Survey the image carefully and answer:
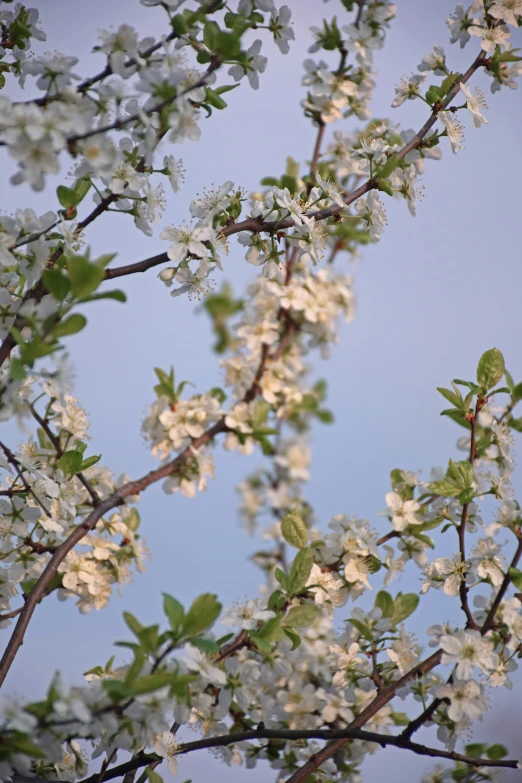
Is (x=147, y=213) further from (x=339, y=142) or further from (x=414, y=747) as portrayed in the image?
(x=339, y=142)

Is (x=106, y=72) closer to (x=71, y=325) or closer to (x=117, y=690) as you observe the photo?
(x=71, y=325)

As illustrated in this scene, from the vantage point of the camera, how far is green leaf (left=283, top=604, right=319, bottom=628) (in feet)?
4.14

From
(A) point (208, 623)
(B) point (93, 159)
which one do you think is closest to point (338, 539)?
(A) point (208, 623)

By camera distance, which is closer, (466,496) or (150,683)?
(150,683)

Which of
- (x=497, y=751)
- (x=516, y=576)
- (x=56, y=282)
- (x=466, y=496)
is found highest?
(x=56, y=282)

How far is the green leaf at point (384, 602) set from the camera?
155 cm

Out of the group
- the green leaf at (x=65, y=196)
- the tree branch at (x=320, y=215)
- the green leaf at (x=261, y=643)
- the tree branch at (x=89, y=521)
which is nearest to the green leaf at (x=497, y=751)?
the green leaf at (x=261, y=643)

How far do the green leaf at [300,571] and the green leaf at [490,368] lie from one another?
23.0 inches

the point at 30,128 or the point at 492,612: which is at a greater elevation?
the point at 30,128

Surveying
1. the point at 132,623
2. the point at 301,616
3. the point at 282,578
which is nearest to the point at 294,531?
the point at 282,578

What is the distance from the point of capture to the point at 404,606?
156 centimetres

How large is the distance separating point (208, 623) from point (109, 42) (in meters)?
0.91

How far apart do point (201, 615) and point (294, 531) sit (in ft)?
1.64

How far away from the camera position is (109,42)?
1173 mm
